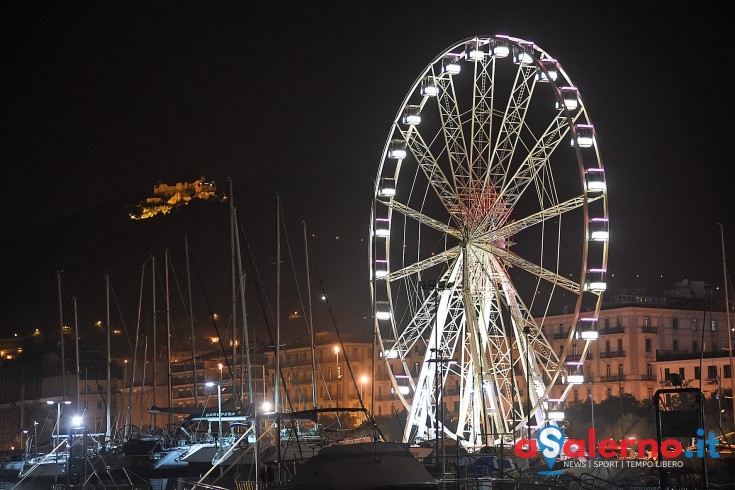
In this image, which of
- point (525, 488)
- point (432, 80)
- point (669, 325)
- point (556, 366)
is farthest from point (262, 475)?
point (669, 325)

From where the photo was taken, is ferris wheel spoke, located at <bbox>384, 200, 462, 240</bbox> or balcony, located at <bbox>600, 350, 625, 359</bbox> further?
balcony, located at <bbox>600, 350, 625, 359</bbox>

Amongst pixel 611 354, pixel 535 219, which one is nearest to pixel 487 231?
pixel 535 219

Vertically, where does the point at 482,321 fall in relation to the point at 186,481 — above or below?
above

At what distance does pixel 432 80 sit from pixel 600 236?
42.2 feet

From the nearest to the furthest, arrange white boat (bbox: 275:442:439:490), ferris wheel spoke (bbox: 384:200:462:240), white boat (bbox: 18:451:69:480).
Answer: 1. white boat (bbox: 275:442:439:490)
2. ferris wheel spoke (bbox: 384:200:462:240)
3. white boat (bbox: 18:451:69:480)

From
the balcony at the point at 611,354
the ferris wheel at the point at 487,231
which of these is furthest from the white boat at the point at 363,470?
the balcony at the point at 611,354

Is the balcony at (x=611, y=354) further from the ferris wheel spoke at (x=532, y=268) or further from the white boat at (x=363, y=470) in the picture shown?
the white boat at (x=363, y=470)

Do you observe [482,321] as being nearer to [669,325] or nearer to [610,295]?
[669,325]

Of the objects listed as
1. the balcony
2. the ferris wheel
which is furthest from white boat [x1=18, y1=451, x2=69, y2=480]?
the balcony

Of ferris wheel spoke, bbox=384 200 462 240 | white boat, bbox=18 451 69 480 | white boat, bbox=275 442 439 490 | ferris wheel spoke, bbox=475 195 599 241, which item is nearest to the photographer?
white boat, bbox=275 442 439 490

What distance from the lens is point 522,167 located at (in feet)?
177

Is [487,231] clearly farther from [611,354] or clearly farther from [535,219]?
[611,354]

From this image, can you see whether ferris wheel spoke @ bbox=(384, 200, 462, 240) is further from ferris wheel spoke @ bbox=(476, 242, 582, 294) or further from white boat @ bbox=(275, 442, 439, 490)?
white boat @ bbox=(275, 442, 439, 490)

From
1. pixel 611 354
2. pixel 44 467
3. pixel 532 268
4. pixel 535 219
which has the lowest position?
pixel 44 467
